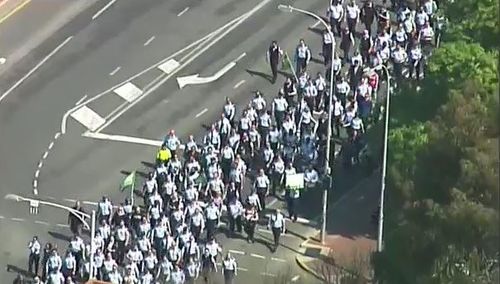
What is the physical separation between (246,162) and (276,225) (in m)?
4.56

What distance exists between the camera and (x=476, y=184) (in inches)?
2130

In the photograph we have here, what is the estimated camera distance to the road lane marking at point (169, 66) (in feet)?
279

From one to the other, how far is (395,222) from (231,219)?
441 inches

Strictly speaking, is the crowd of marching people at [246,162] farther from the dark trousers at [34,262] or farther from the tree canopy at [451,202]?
the tree canopy at [451,202]

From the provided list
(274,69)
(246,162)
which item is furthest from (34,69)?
(246,162)

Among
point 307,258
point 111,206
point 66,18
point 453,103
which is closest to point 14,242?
point 111,206

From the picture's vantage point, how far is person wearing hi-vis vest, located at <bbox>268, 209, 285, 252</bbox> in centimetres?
7300

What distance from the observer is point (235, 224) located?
74.2 m

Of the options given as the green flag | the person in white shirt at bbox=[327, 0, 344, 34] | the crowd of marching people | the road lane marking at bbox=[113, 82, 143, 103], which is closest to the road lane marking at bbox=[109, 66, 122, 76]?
the road lane marking at bbox=[113, 82, 143, 103]

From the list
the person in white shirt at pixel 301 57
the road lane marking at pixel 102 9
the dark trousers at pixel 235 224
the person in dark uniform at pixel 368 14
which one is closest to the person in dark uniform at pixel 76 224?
the dark trousers at pixel 235 224

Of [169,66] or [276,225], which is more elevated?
[169,66]

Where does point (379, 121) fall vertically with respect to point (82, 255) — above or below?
above

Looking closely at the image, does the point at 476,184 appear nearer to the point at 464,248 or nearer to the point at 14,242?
the point at 464,248

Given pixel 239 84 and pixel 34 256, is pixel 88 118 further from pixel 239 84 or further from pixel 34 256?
pixel 34 256
